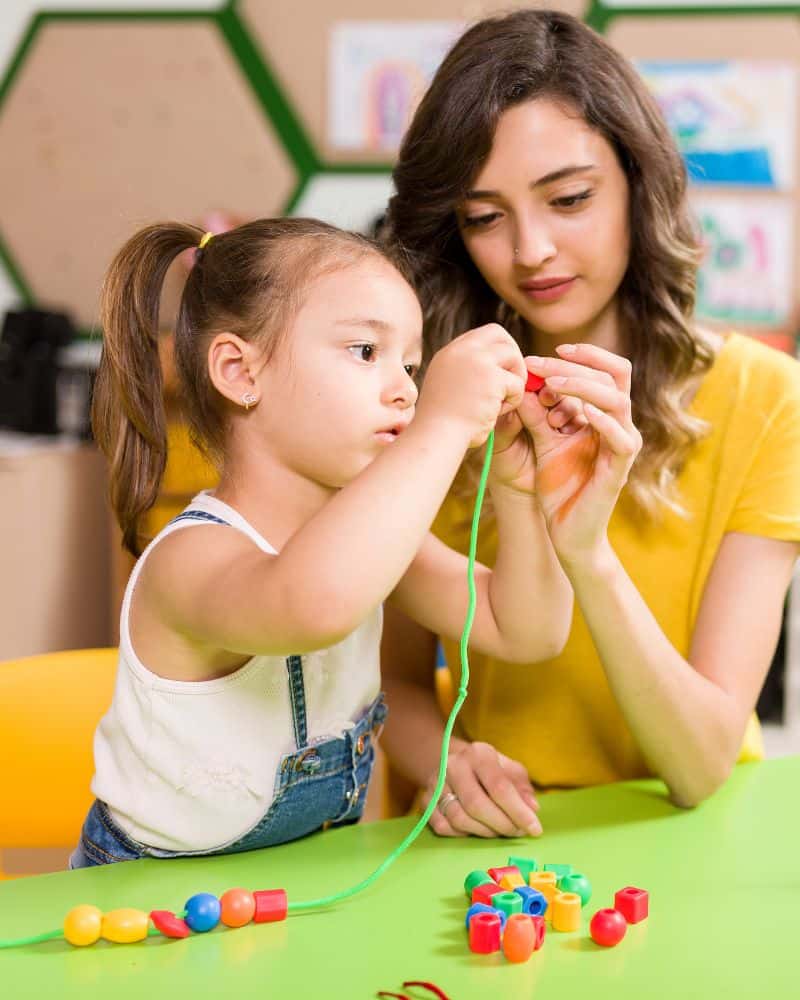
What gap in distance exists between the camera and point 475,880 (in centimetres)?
88

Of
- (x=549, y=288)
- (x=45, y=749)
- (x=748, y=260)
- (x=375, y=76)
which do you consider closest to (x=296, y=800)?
(x=45, y=749)

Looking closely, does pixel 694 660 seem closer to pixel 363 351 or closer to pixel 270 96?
pixel 363 351

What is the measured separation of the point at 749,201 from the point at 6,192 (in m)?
1.98

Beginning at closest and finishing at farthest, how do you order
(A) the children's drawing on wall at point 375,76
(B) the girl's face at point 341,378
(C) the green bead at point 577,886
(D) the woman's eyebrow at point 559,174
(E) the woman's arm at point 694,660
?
(C) the green bead at point 577,886 < (B) the girl's face at point 341,378 < (E) the woman's arm at point 694,660 < (D) the woman's eyebrow at point 559,174 < (A) the children's drawing on wall at point 375,76

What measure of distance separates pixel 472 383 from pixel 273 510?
9.1 inches

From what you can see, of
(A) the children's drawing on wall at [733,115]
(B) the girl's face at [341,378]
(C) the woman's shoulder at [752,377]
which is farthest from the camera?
(A) the children's drawing on wall at [733,115]

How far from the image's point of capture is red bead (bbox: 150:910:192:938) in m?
0.82

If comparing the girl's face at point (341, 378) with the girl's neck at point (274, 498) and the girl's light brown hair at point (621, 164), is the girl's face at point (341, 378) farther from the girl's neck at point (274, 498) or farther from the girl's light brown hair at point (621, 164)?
the girl's light brown hair at point (621, 164)

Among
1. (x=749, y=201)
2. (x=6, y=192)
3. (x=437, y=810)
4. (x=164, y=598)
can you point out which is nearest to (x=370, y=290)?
(x=164, y=598)

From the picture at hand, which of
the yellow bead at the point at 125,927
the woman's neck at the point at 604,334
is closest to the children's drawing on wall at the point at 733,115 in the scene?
the woman's neck at the point at 604,334

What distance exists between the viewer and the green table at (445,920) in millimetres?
754

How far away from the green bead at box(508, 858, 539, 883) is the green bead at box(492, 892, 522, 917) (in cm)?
8

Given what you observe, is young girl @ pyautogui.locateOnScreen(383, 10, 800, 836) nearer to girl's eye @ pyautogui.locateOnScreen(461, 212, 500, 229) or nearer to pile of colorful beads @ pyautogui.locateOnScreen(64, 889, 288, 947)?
girl's eye @ pyautogui.locateOnScreen(461, 212, 500, 229)

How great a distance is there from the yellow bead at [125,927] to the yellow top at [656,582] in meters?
0.57
